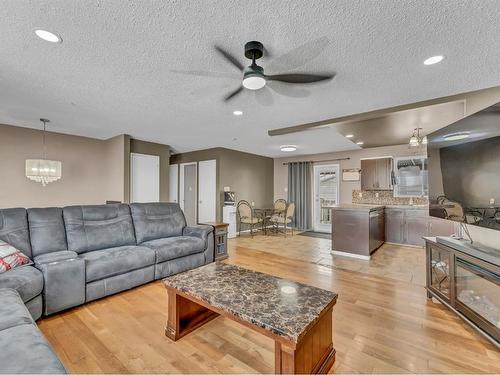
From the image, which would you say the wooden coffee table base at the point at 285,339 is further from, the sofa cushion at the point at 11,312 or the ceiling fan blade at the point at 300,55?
the ceiling fan blade at the point at 300,55

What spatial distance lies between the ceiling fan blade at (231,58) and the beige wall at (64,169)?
12.3ft

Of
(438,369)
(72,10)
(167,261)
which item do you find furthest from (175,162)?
(438,369)

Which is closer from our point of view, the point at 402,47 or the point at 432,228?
the point at 402,47

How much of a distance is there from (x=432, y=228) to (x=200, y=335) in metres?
5.08

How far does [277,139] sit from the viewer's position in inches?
208

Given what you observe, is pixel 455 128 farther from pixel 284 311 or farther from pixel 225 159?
pixel 225 159

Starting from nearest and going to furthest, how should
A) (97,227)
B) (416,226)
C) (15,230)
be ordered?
(15,230) < (97,227) < (416,226)

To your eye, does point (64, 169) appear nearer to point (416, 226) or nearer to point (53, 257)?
point (53, 257)

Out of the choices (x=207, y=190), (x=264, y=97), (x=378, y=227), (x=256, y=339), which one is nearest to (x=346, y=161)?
(x=378, y=227)

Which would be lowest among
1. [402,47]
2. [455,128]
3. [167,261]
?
[167,261]

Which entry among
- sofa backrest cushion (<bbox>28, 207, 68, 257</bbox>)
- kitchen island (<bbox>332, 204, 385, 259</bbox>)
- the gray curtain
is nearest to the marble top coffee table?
sofa backrest cushion (<bbox>28, 207, 68, 257</bbox>)

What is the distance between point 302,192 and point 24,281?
21.4 ft

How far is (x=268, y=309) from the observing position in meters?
1.54

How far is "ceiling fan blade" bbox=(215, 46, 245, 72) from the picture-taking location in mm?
1900
